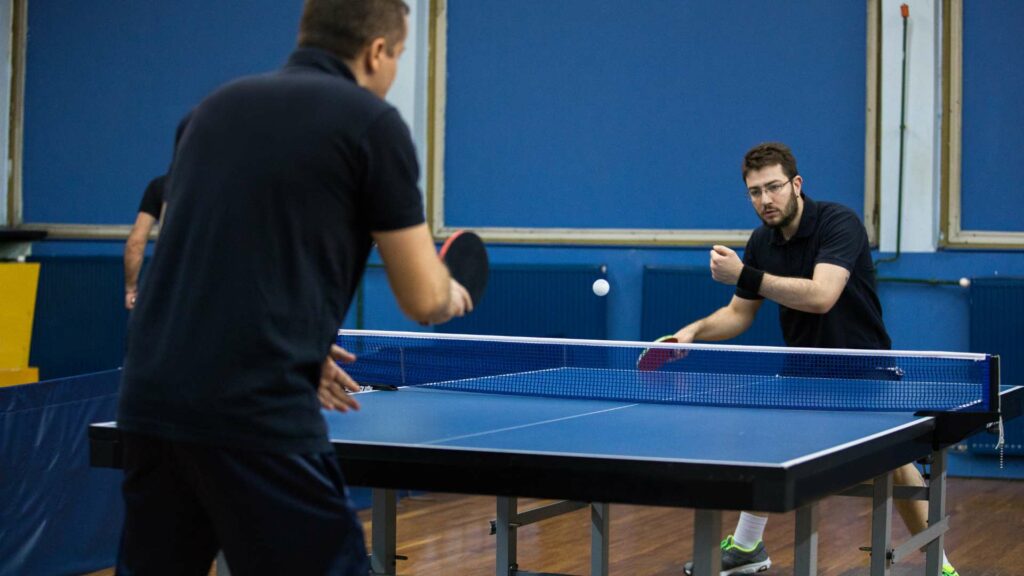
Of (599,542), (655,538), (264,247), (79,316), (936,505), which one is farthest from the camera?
(79,316)

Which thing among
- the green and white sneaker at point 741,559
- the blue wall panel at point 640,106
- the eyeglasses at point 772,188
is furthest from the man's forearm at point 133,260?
the eyeglasses at point 772,188

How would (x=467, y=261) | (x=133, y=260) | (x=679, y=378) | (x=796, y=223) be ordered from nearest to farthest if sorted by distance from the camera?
(x=467, y=261)
(x=679, y=378)
(x=796, y=223)
(x=133, y=260)

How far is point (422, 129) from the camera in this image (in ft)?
25.6

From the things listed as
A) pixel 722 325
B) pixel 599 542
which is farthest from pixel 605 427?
pixel 722 325

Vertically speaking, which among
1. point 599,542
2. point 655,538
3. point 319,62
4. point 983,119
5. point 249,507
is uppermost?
point 983,119

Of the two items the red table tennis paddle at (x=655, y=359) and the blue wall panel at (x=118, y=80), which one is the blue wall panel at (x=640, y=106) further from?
the red table tennis paddle at (x=655, y=359)

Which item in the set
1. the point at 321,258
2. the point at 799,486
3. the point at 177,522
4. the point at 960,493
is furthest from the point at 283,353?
the point at 960,493

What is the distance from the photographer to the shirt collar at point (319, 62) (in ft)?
6.37

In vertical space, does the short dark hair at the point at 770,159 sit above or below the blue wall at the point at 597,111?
below

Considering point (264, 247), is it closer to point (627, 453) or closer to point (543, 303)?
point (627, 453)

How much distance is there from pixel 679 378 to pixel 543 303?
356 cm

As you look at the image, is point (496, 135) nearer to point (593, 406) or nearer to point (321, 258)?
point (593, 406)

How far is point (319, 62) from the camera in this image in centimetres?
194

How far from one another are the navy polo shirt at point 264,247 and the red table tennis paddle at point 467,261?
33 centimetres
